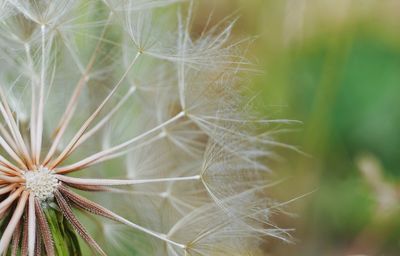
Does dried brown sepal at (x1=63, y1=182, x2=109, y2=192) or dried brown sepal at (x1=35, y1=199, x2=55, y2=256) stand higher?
dried brown sepal at (x1=63, y1=182, x2=109, y2=192)

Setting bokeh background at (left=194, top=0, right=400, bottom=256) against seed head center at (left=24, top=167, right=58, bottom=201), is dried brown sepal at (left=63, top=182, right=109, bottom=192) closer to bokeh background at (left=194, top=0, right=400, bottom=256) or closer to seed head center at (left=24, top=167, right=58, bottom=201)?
seed head center at (left=24, top=167, right=58, bottom=201)

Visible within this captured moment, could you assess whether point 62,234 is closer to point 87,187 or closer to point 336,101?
point 87,187

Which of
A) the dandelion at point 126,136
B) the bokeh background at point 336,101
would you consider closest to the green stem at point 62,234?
the dandelion at point 126,136

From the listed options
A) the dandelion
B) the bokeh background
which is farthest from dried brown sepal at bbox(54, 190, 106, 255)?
the bokeh background

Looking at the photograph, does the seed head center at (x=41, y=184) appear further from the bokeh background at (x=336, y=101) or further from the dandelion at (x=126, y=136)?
the bokeh background at (x=336, y=101)

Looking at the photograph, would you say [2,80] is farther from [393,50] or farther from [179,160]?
[393,50]

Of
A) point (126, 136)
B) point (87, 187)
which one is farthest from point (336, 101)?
point (87, 187)

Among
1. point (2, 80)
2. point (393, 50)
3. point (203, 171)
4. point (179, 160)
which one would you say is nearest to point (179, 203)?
point (179, 160)
